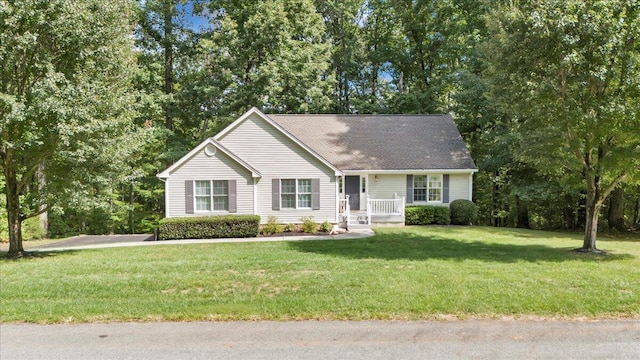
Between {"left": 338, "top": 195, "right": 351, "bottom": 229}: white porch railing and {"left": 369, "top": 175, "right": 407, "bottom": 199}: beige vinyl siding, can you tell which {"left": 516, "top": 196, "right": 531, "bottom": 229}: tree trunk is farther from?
{"left": 338, "top": 195, "right": 351, "bottom": 229}: white porch railing

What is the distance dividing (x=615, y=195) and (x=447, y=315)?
2077 cm

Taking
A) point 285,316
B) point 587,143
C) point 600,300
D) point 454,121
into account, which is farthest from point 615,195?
point 285,316

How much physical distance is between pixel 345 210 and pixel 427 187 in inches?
199

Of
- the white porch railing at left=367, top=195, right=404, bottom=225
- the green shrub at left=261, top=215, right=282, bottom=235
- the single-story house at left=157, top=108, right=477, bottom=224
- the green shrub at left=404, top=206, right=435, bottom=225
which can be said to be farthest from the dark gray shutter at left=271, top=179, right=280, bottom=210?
the green shrub at left=404, top=206, right=435, bottom=225

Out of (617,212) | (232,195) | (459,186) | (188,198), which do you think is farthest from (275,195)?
(617,212)

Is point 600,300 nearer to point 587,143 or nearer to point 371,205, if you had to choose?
point 587,143

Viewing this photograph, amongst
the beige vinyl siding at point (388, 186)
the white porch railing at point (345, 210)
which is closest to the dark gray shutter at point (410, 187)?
the beige vinyl siding at point (388, 186)

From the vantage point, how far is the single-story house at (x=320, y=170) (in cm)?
1642

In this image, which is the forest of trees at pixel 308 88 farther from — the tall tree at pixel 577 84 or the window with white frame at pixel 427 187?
the window with white frame at pixel 427 187

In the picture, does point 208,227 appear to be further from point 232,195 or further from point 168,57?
point 168,57

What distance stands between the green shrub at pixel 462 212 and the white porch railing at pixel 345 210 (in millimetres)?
5515

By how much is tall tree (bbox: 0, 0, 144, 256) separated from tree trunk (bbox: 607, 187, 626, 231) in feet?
79.1

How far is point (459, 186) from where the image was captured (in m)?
20.3

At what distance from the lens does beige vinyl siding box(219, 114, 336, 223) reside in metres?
17.2
